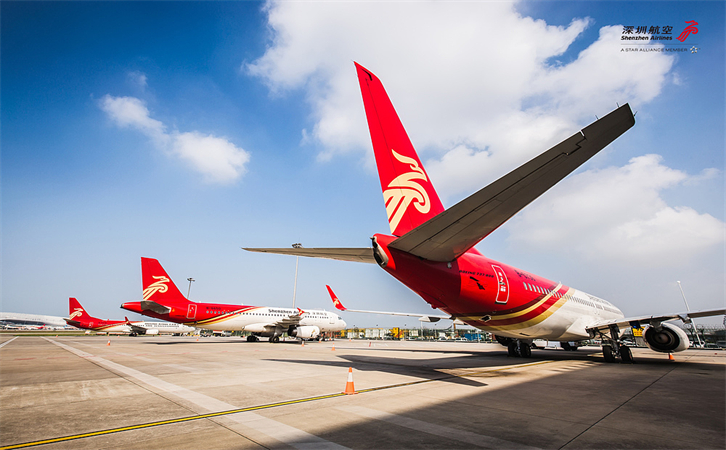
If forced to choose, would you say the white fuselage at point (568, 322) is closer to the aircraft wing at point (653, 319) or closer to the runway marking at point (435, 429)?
the aircraft wing at point (653, 319)

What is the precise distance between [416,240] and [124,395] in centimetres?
714

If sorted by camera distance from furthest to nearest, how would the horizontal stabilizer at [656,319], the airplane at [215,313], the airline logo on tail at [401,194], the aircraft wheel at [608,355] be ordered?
1. the airplane at [215,313]
2. the aircraft wheel at [608,355]
3. the horizontal stabilizer at [656,319]
4. the airline logo on tail at [401,194]

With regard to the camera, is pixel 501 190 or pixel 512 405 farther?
pixel 512 405

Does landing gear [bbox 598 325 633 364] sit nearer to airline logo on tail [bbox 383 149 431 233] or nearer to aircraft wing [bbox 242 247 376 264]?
airline logo on tail [bbox 383 149 431 233]

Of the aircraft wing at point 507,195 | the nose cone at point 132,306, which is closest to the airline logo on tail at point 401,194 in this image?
the aircraft wing at point 507,195

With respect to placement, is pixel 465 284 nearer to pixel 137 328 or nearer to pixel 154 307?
pixel 154 307

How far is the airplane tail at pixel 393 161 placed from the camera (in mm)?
8820

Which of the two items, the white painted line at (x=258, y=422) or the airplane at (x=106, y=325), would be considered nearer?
the white painted line at (x=258, y=422)

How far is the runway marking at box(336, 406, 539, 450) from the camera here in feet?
13.6

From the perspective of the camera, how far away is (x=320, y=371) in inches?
430

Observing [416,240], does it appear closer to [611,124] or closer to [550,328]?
[611,124]

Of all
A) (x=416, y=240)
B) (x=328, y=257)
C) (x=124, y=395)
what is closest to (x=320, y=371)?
(x=328, y=257)

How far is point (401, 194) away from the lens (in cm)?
906

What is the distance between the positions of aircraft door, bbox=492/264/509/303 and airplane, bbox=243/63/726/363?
0.11 ft
